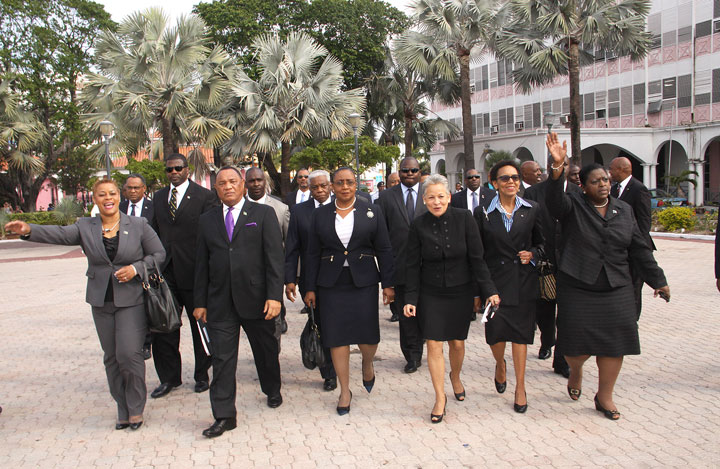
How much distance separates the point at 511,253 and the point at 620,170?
6.24ft

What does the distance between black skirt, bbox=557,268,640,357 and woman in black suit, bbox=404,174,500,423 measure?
2.08ft

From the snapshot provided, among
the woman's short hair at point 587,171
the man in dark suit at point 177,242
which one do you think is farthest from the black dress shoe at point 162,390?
the woman's short hair at point 587,171

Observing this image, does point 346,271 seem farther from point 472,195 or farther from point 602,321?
point 472,195

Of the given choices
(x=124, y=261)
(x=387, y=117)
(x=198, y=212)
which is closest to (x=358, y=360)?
(x=198, y=212)

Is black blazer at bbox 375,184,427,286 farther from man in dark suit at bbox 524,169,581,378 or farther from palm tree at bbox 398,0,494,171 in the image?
palm tree at bbox 398,0,494,171

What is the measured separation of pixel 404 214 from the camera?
20.5 ft

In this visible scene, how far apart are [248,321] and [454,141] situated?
3361 centimetres

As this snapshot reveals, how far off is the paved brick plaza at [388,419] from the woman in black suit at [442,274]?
1.79 ft

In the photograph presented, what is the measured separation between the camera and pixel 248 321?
462 cm

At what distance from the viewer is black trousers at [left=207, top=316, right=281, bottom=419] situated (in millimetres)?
4406

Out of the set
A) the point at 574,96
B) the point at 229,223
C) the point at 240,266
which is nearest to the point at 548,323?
the point at 240,266

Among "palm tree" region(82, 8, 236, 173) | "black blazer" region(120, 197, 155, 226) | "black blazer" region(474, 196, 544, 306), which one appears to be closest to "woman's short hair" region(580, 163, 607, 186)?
"black blazer" region(474, 196, 544, 306)

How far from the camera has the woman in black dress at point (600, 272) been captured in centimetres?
Answer: 431

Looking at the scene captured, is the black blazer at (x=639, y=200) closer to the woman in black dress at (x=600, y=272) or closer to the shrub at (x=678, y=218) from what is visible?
the woman in black dress at (x=600, y=272)
